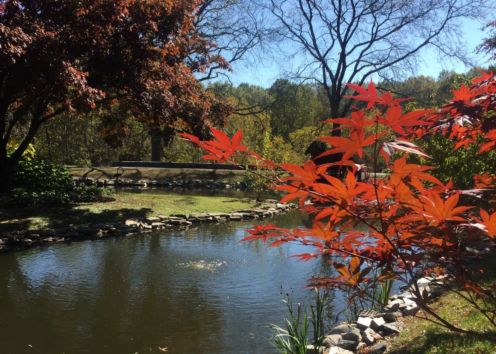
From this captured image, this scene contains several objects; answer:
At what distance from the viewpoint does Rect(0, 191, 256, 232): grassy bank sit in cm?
851

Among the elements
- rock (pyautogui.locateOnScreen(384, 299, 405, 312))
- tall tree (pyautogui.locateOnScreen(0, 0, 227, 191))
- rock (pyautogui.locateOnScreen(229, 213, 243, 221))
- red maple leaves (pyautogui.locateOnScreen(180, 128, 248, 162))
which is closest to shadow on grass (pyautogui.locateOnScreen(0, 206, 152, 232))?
tall tree (pyautogui.locateOnScreen(0, 0, 227, 191))

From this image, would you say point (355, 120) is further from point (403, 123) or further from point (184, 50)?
point (184, 50)

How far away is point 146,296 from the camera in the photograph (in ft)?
17.1

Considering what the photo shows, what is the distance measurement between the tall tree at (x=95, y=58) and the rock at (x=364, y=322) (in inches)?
250

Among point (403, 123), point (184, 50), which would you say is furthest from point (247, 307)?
point (184, 50)

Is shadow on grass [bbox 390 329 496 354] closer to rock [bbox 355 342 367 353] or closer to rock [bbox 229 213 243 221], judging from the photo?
rock [bbox 355 342 367 353]

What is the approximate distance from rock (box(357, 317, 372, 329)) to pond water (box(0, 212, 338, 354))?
2.69 ft

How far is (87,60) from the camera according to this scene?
10.0 metres

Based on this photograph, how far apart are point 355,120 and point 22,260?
6.72 m

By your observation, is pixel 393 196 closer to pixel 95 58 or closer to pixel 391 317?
pixel 391 317

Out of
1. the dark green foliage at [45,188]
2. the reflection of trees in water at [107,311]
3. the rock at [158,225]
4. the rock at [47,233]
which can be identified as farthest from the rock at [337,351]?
the dark green foliage at [45,188]

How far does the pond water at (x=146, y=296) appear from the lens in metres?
3.98

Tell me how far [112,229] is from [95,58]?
3.72m

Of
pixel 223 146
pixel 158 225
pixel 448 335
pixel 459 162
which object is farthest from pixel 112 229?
pixel 223 146
